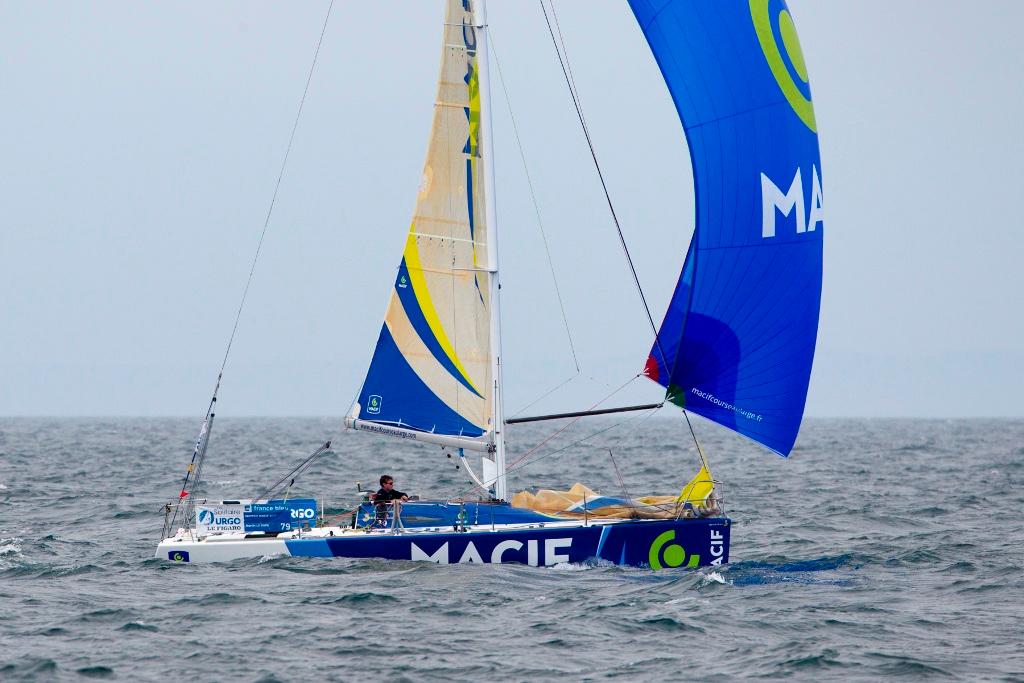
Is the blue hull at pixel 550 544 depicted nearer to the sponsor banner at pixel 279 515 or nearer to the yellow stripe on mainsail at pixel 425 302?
the sponsor banner at pixel 279 515

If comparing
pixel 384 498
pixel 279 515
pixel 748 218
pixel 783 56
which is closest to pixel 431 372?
pixel 384 498

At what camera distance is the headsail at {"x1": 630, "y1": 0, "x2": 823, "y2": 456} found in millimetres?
16328

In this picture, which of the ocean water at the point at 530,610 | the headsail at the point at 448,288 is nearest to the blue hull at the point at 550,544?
the ocean water at the point at 530,610

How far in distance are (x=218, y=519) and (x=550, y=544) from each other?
439 cm

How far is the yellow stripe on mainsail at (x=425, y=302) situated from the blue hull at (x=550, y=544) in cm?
256

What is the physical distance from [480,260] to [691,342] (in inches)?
124

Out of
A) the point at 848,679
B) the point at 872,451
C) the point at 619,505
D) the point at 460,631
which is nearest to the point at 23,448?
the point at 872,451

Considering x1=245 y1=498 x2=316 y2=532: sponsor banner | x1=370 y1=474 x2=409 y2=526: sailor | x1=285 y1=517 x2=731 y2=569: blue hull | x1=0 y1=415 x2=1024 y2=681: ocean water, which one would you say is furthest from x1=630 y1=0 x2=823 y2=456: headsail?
x1=245 y1=498 x2=316 y2=532: sponsor banner

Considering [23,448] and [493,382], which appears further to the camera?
[23,448]

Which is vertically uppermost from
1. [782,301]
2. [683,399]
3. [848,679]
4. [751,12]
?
[751,12]

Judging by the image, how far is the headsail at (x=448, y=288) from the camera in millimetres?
17750

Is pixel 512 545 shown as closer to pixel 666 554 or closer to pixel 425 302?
pixel 666 554

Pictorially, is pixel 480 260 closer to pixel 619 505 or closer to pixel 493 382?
pixel 493 382

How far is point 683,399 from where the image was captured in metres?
17.0
